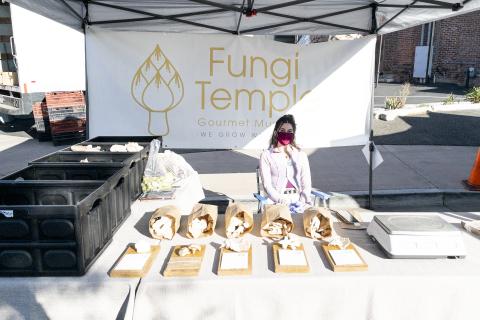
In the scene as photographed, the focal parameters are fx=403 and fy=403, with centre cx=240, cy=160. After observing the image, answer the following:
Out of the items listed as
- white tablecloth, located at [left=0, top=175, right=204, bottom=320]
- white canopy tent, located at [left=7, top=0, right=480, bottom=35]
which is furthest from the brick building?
white tablecloth, located at [left=0, top=175, right=204, bottom=320]

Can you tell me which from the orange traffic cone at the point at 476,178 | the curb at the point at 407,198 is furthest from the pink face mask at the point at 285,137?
the orange traffic cone at the point at 476,178

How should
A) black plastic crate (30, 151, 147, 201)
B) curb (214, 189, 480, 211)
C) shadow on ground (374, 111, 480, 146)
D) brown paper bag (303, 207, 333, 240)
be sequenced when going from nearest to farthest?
brown paper bag (303, 207, 333, 240)
black plastic crate (30, 151, 147, 201)
curb (214, 189, 480, 211)
shadow on ground (374, 111, 480, 146)

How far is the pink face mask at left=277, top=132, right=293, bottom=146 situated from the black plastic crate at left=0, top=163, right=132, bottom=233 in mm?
1606

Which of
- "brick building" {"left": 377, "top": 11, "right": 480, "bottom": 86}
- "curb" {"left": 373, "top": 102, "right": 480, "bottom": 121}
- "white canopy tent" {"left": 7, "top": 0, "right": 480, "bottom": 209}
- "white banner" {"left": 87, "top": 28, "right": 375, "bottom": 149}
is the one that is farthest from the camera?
"brick building" {"left": 377, "top": 11, "right": 480, "bottom": 86}

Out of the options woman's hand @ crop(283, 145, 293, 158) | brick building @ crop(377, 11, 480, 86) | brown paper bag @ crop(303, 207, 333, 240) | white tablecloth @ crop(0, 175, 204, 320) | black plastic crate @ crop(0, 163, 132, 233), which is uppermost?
brick building @ crop(377, 11, 480, 86)

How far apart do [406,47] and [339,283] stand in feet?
76.0

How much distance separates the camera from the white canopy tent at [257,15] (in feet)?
13.4

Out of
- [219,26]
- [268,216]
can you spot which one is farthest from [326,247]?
[219,26]

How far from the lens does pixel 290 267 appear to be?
79.6 inches

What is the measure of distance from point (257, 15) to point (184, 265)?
3.36 meters

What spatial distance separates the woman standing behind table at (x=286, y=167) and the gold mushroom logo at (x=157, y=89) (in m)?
1.53

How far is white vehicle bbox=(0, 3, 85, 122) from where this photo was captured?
892 cm

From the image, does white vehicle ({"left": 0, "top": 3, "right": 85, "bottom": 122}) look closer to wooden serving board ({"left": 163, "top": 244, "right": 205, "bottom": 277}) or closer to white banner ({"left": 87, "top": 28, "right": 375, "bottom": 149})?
white banner ({"left": 87, "top": 28, "right": 375, "bottom": 149})

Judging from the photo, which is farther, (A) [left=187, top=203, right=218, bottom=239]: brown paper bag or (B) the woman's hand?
(B) the woman's hand
